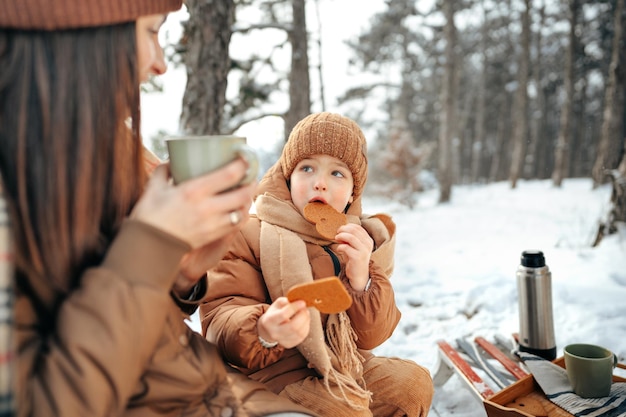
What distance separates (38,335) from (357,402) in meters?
1.07

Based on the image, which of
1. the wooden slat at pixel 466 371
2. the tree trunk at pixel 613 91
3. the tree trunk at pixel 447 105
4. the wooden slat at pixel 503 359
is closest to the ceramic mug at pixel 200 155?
the wooden slat at pixel 466 371

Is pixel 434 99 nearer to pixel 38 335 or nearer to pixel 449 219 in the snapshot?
pixel 449 219

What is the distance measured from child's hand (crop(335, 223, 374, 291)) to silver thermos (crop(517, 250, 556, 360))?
5.02ft

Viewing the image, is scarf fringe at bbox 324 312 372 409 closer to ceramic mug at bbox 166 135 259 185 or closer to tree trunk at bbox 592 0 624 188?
ceramic mug at bbox 166 135 259 185

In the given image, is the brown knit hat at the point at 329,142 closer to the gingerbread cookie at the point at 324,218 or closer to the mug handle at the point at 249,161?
the gingerbread cookie at the point at 324,218

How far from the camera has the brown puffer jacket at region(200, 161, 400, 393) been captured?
1378mm

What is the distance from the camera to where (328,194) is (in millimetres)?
1812

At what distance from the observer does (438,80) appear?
25.3 metres

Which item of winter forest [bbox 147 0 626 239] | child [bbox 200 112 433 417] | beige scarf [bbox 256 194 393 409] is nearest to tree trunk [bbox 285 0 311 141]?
winter forest [bbox 147 0 626 239]

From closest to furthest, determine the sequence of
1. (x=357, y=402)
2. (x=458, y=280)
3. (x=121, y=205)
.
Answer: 1. (x=121, y=205)
2. (x=357, y=402)
3. (x=458, y=280)

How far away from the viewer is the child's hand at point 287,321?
120cm

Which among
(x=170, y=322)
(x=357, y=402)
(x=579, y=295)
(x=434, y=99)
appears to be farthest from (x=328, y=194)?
(x=434, y=99)

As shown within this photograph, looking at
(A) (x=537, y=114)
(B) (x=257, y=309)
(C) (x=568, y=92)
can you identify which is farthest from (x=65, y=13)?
(A) (x=537, y=114)

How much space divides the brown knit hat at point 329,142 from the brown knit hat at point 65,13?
101 cm
